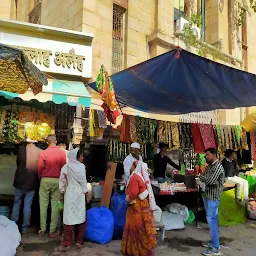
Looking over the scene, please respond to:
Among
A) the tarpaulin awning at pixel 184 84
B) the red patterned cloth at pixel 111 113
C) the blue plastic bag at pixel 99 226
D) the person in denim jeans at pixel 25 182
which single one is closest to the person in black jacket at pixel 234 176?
the tarpaulin awning at pixel 184 84

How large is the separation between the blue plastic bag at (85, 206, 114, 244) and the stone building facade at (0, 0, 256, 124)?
5.06m

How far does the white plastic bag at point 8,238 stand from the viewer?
4.24 metres

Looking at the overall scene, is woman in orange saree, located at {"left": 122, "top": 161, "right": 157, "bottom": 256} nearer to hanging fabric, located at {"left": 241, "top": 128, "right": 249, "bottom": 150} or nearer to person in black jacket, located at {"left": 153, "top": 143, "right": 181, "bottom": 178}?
person in black jacket, located at {"left": 153, "top": 143, "right": 181, "bottom": 178}

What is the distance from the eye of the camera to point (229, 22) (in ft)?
50.6

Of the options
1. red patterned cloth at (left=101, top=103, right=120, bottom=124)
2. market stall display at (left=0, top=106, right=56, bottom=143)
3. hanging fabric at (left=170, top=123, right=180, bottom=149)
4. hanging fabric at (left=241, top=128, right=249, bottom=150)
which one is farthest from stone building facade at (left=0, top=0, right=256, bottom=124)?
hanging fabric at (left=241, top=128, right=249, bottom=150)

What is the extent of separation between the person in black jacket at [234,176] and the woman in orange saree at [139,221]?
4.15 m

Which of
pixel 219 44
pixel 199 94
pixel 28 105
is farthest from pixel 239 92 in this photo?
pixel 219 44

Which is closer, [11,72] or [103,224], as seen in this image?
[11,72]

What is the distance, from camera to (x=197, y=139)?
331 inches

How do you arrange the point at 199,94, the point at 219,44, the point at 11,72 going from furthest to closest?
the point at 219,44 → the point at 199,94 → the point at 11,72

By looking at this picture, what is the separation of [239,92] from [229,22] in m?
10.7

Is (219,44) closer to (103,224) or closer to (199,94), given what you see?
(199,94)

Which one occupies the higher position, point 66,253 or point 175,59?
point 175,59

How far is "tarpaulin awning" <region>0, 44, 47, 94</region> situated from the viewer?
3.47 meters
